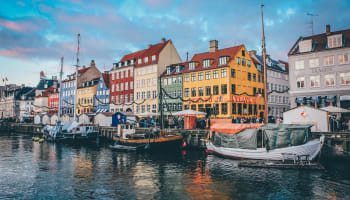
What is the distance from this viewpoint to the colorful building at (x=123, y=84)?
73375 millimetres

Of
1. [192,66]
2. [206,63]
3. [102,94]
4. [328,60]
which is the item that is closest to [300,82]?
[328,60]

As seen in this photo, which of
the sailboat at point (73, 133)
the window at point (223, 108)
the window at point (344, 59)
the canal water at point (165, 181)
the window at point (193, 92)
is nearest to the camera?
the canal water at point (165, 181)

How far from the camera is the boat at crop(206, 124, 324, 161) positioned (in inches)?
959

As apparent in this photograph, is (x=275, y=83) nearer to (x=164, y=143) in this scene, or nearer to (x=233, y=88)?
(x=233, y=88)

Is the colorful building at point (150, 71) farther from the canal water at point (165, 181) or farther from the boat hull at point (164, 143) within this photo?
the canal water at point (165, 181)

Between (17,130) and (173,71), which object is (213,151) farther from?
(17,130)

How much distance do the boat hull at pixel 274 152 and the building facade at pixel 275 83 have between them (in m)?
36.6

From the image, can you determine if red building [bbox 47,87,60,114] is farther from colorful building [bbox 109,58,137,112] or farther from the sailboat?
the sailboat

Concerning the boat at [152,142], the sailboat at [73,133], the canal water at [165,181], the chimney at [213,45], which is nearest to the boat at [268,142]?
the canal water at [165,181]

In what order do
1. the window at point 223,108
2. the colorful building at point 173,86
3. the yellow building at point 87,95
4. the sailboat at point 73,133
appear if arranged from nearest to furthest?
the sailboat at point 73,133 → the window at point 223,108 → the colorful building at point 173,86 → the yellow building at point 87,95

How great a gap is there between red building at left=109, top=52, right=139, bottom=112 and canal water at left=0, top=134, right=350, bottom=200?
1816 inches

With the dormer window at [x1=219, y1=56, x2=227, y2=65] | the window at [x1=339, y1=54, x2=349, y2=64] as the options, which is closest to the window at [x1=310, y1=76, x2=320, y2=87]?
the window at [x1=339, y1=54, x2=349, y2=64]

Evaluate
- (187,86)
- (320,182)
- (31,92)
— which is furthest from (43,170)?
(31,92)

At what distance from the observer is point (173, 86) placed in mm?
62938
